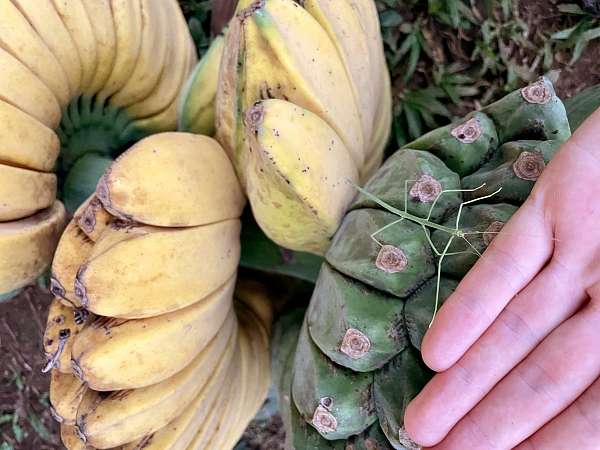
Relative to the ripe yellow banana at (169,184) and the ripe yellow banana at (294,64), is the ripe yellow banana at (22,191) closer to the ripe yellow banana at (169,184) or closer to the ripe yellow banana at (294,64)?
the ripe yellow banana at (169,184)

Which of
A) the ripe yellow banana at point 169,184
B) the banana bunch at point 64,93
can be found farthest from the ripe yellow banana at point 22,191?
the ripe yellow banana at point 169,184

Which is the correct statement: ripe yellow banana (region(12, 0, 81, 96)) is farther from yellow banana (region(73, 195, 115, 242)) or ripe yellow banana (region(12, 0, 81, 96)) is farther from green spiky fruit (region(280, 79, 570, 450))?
green spiky fruit (region(280, 79, 570, 450))

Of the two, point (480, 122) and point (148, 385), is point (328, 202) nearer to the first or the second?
point (480, 122)

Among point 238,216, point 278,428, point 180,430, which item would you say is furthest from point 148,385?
point 278,428

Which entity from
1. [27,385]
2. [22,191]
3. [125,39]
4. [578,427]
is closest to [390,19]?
[125,39]

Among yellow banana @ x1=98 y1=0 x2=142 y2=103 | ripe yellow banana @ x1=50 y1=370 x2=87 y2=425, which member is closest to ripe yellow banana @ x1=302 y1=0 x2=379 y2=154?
yellow banana @ x1=98 y1=0 x2=142 y2=103

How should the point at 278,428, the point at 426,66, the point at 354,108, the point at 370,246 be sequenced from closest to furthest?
1. the point at 370,246
2. the point at 354,108
3. the point at 426,66
4. the point at 278,428
